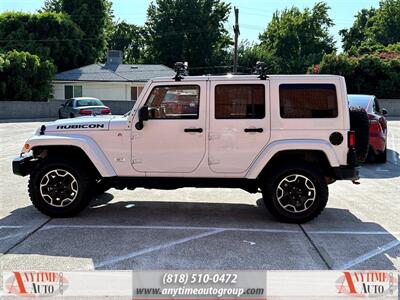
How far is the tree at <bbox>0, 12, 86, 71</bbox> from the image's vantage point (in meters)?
43.5

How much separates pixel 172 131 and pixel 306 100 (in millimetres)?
1820

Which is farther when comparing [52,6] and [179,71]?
[52,6]

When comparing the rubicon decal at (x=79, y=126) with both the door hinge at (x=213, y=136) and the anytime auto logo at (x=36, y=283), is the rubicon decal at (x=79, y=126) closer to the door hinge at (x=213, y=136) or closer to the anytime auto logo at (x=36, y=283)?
the door hinge at (x=213, y=136)

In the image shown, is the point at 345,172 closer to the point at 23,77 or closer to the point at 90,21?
the point at 23,77

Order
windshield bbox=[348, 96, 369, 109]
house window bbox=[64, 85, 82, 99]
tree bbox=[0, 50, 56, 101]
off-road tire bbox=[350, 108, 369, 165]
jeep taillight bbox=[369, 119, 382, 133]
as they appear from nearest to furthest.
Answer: off-road tire bbox=[350, 108, 369, 165], jeep taillight bbox=[369, 119, 382, 133], windshield bbox=[348, 96, 369, 109], tree bbox=[0, 50, 56, 101], house window bbox=[64, 85, 82, 99]

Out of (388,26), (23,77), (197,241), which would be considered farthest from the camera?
(388,26)

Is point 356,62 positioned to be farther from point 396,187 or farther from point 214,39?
point 396,187

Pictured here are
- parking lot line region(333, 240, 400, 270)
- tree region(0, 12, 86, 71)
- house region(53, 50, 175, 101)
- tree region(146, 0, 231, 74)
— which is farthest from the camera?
tree region(146, 0, 231, 74)

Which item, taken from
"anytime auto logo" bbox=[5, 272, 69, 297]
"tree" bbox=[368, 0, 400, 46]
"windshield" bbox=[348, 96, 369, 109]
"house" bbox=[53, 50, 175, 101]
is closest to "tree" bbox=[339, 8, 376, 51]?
"tree" bbox=[368, 0, 400, 46]

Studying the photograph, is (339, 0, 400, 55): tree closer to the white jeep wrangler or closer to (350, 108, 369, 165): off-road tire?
(350, 108, 369, 165): off-road tire

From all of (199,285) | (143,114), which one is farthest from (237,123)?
(199,285)

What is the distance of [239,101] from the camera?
6504 millimetres

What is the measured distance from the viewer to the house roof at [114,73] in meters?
40.8

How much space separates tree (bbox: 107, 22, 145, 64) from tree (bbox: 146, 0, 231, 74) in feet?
24.9
